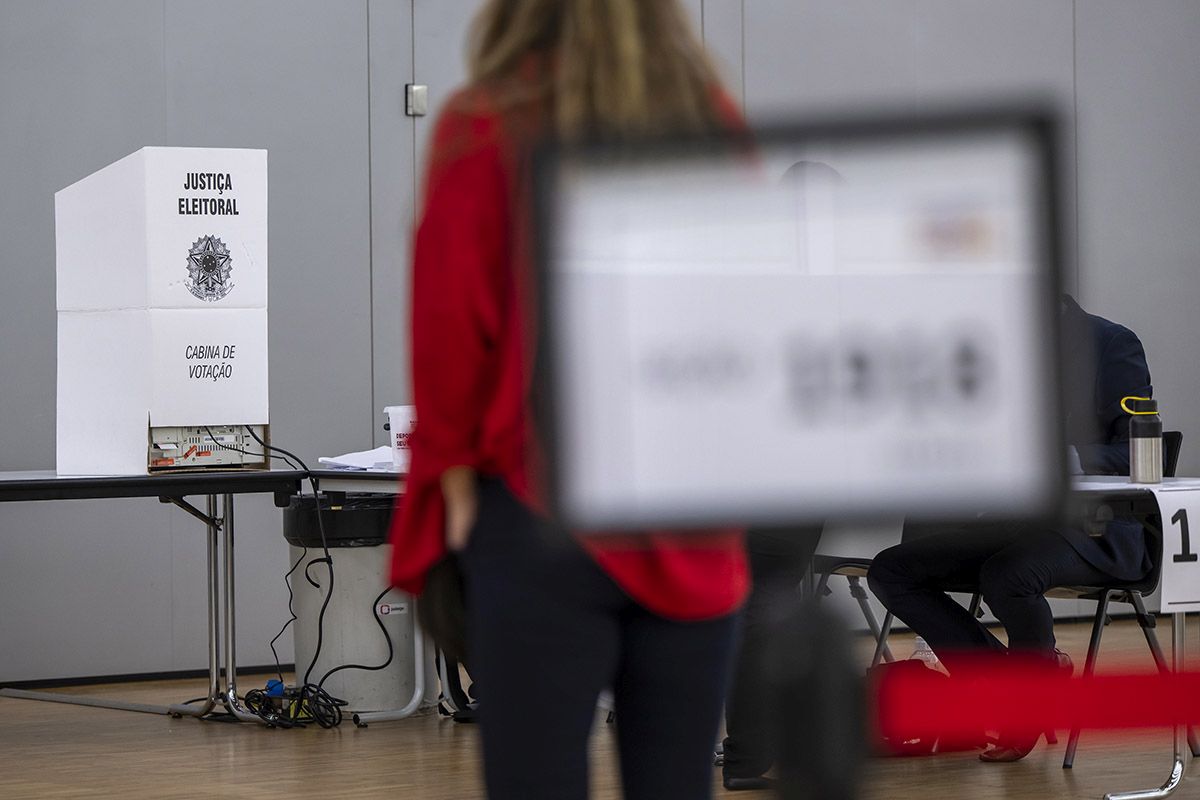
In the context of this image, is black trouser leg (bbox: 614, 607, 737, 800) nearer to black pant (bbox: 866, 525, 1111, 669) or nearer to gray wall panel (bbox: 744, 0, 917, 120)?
black pant (bbox: 866, 525, 1111, 669)

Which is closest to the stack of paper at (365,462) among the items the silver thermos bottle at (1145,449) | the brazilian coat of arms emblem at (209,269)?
the brazilian coat of arms emblem at (209,269)

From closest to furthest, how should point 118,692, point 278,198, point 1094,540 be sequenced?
point 1094,540, point 118,692, point 278,198

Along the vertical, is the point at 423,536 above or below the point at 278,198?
below

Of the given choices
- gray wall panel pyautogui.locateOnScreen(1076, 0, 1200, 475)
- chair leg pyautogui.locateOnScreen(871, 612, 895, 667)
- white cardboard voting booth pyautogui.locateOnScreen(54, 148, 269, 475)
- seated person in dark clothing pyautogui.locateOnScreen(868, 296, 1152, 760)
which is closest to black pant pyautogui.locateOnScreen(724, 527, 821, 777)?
seated person in dark clothing pyautogui.locateOnScreen(868, 296, 1152, 760)

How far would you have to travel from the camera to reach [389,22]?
4926mm

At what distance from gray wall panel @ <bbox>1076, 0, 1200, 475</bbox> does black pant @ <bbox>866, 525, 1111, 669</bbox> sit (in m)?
2.72

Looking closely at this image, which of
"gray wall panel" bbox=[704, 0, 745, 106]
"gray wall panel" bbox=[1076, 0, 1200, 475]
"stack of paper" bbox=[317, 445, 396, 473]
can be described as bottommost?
"stack of paper" bbox=[317, 445, 396, 473]

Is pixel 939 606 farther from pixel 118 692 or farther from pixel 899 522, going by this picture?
pixel 899 522

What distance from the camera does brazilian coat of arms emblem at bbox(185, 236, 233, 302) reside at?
3.31 m

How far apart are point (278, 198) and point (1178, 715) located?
453 centimetres

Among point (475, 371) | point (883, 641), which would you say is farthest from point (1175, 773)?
point (475, 371)

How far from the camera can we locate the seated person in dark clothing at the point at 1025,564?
10.1ft

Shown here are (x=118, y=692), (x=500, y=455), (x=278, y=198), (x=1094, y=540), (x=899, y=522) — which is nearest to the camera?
(x=899, y=522)

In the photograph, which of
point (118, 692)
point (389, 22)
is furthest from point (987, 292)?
point (389, 22)
